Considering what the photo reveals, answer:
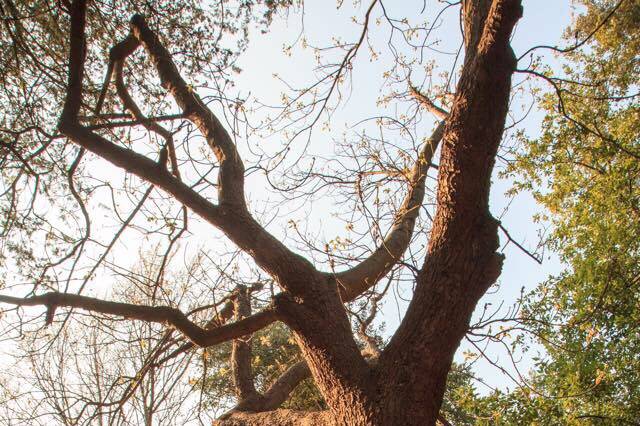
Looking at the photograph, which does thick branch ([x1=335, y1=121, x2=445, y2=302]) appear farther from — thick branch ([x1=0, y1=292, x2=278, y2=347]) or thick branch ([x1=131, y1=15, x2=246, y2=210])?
thick branch ([x1=131, y1=15, x2=246, y2=210])

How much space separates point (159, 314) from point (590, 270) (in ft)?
16.3

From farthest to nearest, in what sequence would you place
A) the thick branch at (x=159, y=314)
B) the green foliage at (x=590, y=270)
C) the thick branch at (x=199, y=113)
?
the green foliage at (x=590, y=270) → the thick branch at (x=199, y=113) → the thick branch at (x=159, y=314)

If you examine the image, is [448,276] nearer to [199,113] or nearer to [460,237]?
[460,237]

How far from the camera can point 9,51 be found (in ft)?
13.8

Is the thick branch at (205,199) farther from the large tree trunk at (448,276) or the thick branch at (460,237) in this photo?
the thick branch at (460,237)

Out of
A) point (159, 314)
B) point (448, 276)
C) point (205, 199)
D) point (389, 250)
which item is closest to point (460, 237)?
point (448, 276)

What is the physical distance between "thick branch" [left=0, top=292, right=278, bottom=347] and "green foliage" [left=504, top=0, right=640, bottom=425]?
9.39ft

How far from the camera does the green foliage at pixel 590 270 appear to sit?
4.95m

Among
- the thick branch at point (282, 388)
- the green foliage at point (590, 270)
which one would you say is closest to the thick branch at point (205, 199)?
the thick branch at point (282, 388)

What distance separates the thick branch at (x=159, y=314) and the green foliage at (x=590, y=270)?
286 cm

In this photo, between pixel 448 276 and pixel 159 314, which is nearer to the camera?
pixel 448 276

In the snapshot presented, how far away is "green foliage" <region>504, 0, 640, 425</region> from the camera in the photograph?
495cm

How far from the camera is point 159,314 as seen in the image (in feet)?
9.11

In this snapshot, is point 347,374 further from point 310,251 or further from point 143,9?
point 143,9
